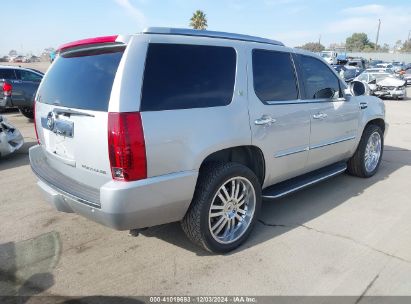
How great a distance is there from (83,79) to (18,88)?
33.5ft

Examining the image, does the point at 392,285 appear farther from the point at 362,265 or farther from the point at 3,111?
the point at 3,111

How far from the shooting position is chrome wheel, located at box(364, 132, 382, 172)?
5761mm

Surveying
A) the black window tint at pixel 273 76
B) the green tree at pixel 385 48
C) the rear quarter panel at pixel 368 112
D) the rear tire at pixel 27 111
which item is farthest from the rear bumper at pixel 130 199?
the green tree at pixel 385 48

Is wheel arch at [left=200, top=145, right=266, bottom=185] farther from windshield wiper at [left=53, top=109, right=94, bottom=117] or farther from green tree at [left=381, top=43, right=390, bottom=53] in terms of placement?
green tree at [left=381, top=43, right=390, bottom=53]

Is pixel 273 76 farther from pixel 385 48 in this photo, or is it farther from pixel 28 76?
pixel 385 48

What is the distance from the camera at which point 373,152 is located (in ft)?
19.5

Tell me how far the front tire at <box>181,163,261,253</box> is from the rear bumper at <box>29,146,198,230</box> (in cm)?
14

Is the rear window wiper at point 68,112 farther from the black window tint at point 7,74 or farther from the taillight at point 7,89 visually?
the black window tint at point 7,74

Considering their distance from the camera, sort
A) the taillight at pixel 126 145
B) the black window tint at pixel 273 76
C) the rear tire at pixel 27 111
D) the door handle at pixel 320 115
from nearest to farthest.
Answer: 1. the taillight at pixel 126 145
2. the black window tint at pixel 273 76
3. the door handle at pixel 320 115
4. the rear tire at pixel 27 111

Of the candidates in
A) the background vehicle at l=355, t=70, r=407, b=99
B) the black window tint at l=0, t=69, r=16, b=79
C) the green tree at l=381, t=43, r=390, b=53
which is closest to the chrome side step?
the black window tint at l=0, t=69, r=16, b=79

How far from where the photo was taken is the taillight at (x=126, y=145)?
2707 mm

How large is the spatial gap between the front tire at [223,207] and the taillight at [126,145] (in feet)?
2.32

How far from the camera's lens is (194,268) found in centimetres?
331

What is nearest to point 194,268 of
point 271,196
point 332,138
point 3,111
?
point 271,196
